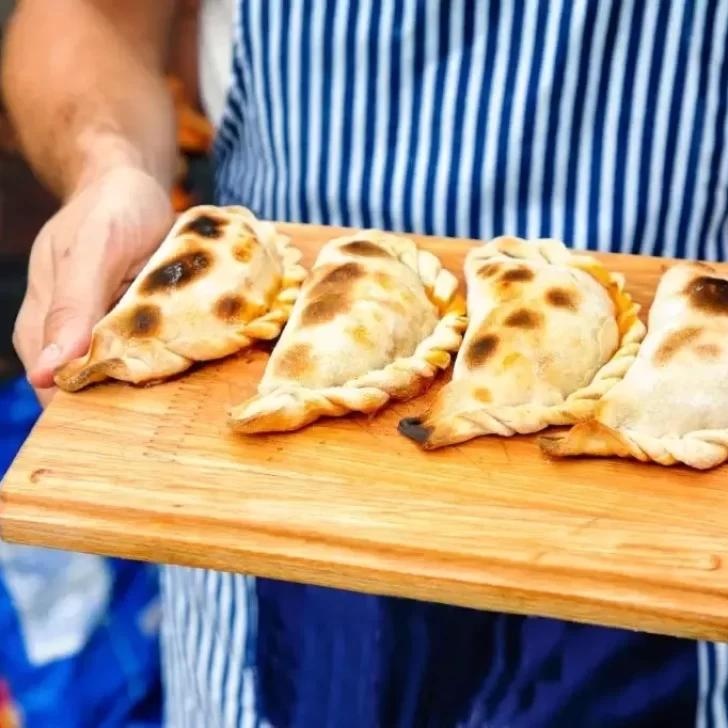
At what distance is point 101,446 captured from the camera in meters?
1.05

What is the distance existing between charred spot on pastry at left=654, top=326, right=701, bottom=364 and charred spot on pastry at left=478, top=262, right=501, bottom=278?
0.78 ft

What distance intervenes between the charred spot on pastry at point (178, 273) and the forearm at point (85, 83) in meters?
0.37

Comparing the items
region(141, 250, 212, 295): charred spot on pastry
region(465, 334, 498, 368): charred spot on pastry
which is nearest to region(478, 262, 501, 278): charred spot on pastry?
region(465, 334, 498, 368): charred spot on pastry

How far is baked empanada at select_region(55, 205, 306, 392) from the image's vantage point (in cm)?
114

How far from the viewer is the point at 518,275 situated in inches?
47.7

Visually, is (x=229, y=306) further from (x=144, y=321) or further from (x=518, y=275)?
(x=518, y=275)

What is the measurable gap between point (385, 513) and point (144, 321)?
416mm

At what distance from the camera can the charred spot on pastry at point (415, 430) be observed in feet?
3.43

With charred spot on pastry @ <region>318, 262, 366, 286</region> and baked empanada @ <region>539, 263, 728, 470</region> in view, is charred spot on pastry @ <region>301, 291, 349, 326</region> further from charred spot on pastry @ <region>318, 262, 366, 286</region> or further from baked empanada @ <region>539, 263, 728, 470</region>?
baked empanada @ <region>539, 263, 728, 470</region>

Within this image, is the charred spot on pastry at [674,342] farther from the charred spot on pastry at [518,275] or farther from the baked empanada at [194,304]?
the baked empanada at [194,304]

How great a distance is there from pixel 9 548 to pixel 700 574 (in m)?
1.28

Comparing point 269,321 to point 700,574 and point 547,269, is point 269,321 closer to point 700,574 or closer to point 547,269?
point 547,269

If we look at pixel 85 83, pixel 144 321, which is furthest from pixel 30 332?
pixel 85 83

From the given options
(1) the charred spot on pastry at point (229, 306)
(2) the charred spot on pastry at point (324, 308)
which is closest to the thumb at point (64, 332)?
(1) the charred spot on pastry at point (229, 306)
